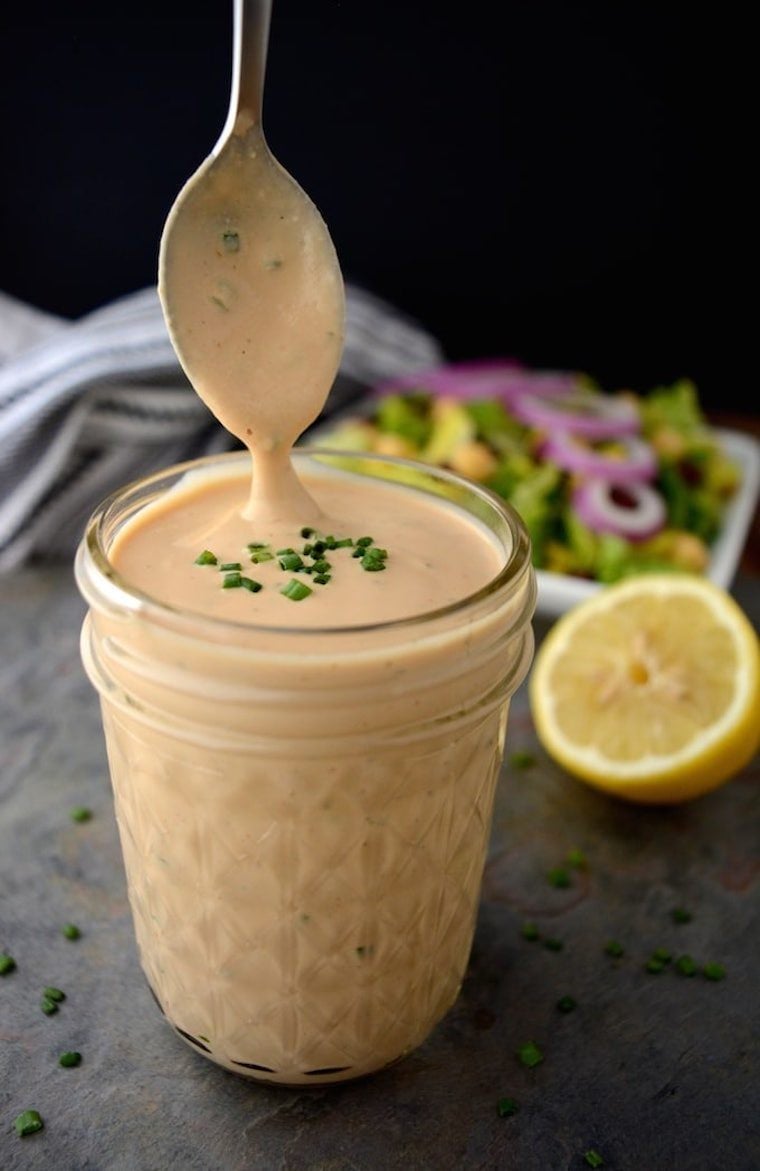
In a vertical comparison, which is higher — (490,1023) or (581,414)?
(490,1023)

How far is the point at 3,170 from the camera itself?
3.11 m

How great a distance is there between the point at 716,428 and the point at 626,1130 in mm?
2235

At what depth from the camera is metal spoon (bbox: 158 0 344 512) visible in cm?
115

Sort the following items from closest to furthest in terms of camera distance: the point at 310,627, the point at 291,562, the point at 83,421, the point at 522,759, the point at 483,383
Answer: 1. the point at 310,627
2. the point at 291,562
3. the point at 522,759
4. the point at 83,421
5. the point at 483,383

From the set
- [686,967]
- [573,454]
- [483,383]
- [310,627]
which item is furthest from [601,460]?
[310,627]

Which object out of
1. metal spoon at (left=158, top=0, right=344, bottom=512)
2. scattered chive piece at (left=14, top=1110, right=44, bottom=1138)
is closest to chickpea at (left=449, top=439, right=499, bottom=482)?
metal spoon at (left=158, top=0, right=344, bottom=512)

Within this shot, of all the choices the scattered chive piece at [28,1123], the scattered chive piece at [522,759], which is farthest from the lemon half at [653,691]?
the scattered chive piece at [28,1123]

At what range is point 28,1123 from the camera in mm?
1250

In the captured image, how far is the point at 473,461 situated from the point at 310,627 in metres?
1.59

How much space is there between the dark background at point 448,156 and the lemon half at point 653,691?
62.2 inches

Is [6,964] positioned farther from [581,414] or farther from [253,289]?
[581,414]

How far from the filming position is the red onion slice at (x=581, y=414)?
2730 mm

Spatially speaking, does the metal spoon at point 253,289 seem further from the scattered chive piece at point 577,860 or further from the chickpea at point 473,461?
the chickpea at point 473,461

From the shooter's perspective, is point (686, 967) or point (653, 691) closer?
point (686, 967)
